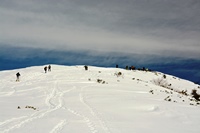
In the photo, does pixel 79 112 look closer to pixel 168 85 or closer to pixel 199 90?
pixel 168 85

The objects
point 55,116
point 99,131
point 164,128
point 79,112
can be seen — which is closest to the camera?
point 99,131

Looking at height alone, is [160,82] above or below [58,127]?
above

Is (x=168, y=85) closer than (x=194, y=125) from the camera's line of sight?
No

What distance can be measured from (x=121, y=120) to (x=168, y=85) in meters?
35.3

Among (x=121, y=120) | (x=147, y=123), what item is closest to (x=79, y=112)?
(x=121, y=120)

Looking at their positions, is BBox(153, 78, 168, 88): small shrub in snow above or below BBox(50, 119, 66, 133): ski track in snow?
above

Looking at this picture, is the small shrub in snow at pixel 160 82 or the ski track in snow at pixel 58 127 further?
the small shrub in snow at pixel 160 82

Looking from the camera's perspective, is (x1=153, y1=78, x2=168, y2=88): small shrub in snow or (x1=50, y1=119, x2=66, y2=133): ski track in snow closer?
(x1=50, y1=119, x2=66, y2=133): ski track in snow

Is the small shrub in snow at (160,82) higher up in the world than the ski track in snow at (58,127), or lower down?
higher up

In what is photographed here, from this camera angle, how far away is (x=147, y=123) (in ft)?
47.8

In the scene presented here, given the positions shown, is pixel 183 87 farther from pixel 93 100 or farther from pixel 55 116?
pixel 55 116

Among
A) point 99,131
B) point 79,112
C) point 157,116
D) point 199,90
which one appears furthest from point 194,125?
point 199,90

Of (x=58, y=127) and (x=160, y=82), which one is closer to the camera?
(x=58, y=127)

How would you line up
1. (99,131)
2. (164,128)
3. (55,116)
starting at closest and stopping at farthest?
(99,131)
(164,128)
(55,116)
